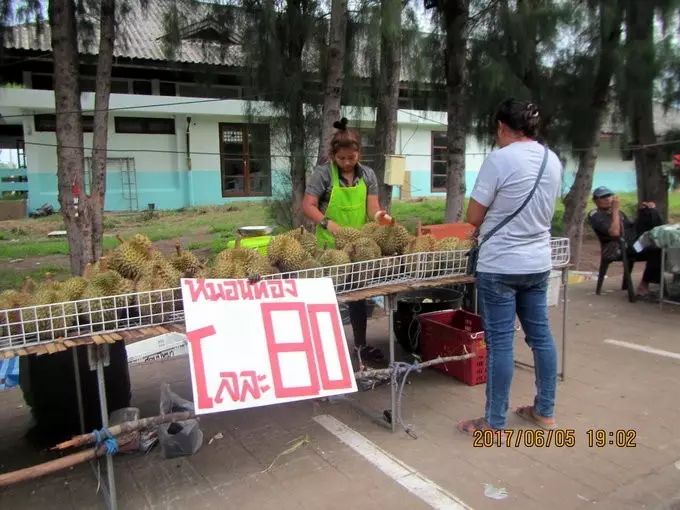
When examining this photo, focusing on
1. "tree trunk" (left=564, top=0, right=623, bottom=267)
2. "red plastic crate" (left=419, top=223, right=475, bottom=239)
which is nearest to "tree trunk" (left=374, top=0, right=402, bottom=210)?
"tree trunk" (left=564, top=0, right=623, bottom=267)

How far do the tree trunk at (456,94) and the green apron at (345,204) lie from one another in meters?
3.13

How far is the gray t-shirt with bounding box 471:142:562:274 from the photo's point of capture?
8.07 ft

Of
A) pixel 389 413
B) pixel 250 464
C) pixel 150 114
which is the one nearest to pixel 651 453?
pixel 389 413

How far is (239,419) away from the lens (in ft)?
9.98

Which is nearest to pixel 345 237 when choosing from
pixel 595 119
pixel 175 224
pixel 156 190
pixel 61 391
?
pixel 61 391

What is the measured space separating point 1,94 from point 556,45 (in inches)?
434

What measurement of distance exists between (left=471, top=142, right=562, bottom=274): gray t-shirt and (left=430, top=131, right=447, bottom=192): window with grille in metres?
16.6

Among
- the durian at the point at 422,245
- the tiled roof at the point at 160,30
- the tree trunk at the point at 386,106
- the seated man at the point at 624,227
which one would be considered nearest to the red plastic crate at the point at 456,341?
the durian at the point at 422,245

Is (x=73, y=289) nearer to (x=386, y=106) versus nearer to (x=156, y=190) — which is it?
(x=386, y=106)

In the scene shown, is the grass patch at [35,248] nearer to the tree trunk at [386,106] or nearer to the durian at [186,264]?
the tree trunk at [386,106]

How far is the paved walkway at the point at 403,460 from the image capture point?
7.45ft

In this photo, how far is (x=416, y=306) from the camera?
155 inches

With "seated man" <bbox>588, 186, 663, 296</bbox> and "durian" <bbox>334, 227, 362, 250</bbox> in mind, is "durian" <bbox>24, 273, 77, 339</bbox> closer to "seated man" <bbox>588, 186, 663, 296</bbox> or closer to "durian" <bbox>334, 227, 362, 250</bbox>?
"durian" <bbox>334, 227, 362, 250</bbox>

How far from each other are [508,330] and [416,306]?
1.40 metres
